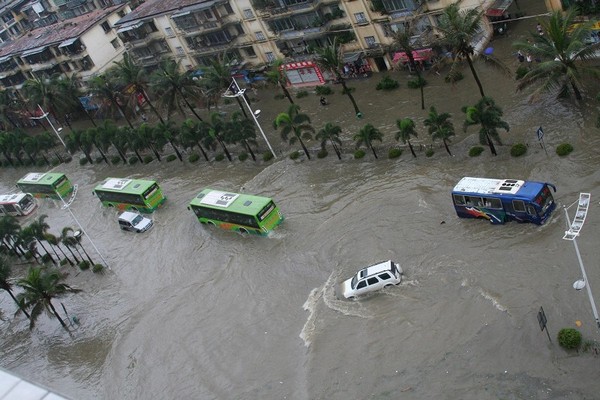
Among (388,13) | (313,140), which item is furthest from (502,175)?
(388,13)

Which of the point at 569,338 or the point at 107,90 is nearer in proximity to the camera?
the point at 569,338

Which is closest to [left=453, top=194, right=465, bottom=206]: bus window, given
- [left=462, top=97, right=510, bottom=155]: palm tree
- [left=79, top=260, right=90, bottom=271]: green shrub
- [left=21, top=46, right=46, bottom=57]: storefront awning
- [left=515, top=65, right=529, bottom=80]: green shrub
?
[left=462, top=97, right=510, bottom=155]: palm tree

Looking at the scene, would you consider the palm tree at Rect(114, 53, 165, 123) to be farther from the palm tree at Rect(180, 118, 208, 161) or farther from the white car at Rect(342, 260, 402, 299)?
the white car at Rect(342, 260, 402, 299)

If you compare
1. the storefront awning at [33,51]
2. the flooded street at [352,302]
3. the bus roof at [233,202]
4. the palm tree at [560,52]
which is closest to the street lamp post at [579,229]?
the flooded street at [352,302]

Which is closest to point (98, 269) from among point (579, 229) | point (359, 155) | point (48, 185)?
point (48, 185)

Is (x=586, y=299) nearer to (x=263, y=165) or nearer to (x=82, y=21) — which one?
(x=263, y=165)

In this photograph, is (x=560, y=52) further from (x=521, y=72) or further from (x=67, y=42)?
(x=67, y=42)

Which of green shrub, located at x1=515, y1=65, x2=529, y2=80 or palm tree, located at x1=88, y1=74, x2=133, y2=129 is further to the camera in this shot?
palm tree, located at x1=88, y1=74, x2=133, y2=129

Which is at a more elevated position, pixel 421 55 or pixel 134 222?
pixel 134 222
